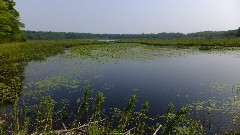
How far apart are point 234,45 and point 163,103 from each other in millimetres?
39155

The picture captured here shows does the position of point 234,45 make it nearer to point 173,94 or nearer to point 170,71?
point 170,71

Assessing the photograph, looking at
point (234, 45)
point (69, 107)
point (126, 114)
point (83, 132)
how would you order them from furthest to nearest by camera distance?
1. point (234, 45)
2. point (69, 107)
3. point (83, 132)
4. point (126, 114)

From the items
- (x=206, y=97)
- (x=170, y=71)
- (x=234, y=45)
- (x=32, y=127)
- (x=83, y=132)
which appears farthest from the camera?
(x=234, y=45)

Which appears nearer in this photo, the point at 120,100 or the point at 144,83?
the point at 120,100

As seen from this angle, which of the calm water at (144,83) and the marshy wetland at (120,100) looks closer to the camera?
the marshy wetland at (120,100)

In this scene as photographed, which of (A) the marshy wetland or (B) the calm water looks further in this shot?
(B) the calm water

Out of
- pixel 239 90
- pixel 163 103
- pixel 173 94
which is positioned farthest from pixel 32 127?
pixel 239 90

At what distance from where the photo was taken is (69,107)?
1087 centimetres

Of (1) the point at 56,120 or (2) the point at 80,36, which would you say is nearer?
(1) the point at 56,120

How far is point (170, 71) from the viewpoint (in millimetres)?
20328

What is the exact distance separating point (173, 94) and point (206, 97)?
1603mm

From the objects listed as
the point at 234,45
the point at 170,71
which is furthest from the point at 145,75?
the point at 234,45

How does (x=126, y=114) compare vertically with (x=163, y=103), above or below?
above

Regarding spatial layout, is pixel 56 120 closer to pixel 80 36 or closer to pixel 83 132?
pixel 83 132
